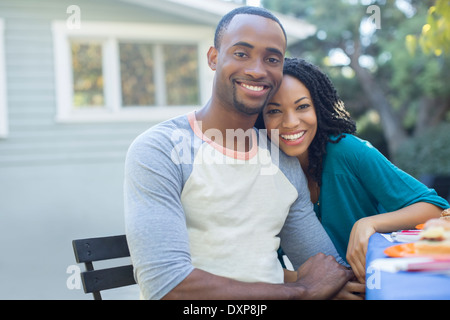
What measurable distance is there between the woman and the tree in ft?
35.7

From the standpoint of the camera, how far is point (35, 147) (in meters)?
8.42

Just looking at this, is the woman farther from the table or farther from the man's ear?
the table

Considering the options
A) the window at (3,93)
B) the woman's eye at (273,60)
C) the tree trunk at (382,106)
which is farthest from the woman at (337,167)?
the tree trunk at (382,106)

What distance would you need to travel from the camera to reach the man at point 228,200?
1911 mm

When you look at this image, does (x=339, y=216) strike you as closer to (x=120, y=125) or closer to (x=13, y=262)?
(x=13, y=262)

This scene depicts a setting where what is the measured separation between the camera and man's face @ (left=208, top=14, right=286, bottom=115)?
2354 mm

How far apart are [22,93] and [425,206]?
7.25m

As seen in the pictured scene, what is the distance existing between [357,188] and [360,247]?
455 millimetres

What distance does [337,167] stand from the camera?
2.68 meters

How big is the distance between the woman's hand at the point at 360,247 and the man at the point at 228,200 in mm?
62

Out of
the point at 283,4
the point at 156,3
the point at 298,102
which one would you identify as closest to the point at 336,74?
the point at 283,4

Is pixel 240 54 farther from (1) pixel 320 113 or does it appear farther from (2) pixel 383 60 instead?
(2) pixel 383 60

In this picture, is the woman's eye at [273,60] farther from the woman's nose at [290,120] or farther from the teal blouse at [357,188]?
the teal blouse at [357,188]

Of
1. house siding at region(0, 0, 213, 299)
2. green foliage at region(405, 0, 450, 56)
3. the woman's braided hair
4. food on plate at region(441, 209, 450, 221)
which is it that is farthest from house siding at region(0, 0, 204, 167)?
food on plate at region(441, 209, 450, 221)
